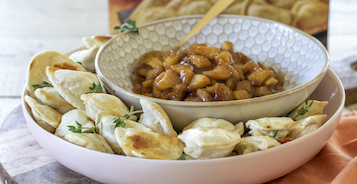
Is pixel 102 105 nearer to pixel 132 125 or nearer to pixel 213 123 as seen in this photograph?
pixel 132 125

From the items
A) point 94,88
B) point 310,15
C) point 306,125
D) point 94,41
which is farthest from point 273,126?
point 310,15

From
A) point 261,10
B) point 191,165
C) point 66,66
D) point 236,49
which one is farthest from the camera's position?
point 261,10

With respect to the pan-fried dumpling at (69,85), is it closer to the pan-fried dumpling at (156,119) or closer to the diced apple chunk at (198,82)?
the pan-fried dumpling at (156,119)

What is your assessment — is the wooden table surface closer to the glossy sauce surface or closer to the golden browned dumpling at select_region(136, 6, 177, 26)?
the golden browned dumpling at select_region(136, 6, 177, 26)

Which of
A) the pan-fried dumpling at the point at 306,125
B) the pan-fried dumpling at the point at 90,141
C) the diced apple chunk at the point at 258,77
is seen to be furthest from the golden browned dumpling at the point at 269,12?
the pan-fried dumpling at the point at 90,141

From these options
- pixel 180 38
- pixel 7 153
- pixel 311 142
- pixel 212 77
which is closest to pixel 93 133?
pixel 7 153

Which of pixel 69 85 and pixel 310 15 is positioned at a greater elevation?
pixel 69 85
